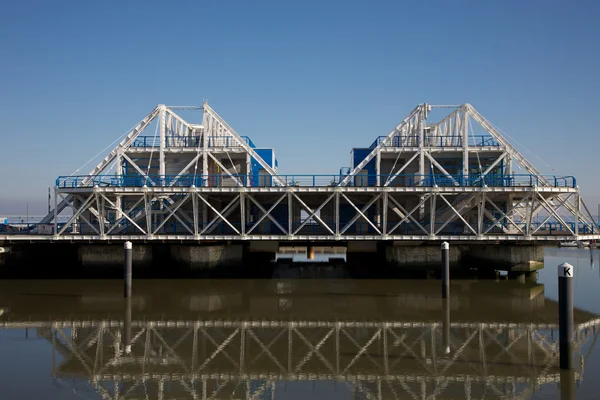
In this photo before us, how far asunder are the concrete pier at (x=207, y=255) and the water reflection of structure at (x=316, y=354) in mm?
10634

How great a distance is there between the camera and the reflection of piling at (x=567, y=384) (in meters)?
11.8

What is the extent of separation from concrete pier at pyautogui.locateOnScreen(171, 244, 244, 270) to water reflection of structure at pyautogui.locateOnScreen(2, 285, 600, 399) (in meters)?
10.6

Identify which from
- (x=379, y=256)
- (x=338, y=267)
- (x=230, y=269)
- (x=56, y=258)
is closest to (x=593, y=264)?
(x=379, y=256)

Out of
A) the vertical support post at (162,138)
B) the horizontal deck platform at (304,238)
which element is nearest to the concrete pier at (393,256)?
the horizontal deck platform at (304,238)

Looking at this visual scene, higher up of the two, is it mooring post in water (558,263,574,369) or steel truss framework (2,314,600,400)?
mooring post in water (558,263,574,369)

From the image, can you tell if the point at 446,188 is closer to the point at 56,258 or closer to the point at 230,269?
the point at 230,269

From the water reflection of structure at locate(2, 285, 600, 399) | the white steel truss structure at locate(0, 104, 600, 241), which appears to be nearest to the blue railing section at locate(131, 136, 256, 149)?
the white steel truss structure at locate(0, 104, 600, 241)

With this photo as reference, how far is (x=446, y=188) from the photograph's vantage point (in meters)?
28.7

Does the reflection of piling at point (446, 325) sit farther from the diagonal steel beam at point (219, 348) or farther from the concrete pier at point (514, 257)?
the concrete pier at point (514, 257)

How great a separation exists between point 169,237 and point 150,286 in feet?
10.5

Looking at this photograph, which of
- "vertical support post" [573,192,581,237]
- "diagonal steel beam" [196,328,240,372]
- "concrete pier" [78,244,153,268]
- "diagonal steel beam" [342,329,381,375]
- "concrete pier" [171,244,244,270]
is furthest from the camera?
"concrete pier" [78,244,153,268]

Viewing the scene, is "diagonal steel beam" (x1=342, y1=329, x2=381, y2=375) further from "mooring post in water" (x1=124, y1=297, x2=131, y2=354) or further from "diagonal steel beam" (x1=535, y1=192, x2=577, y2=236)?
"diagonal steel beam" (x1=535, y1=192, x2=577, y2=236)

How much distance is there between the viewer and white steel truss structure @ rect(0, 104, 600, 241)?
95.7ft

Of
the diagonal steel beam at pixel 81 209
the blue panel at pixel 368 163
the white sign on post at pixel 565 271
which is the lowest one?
the white sign on post at pixel 565 271
